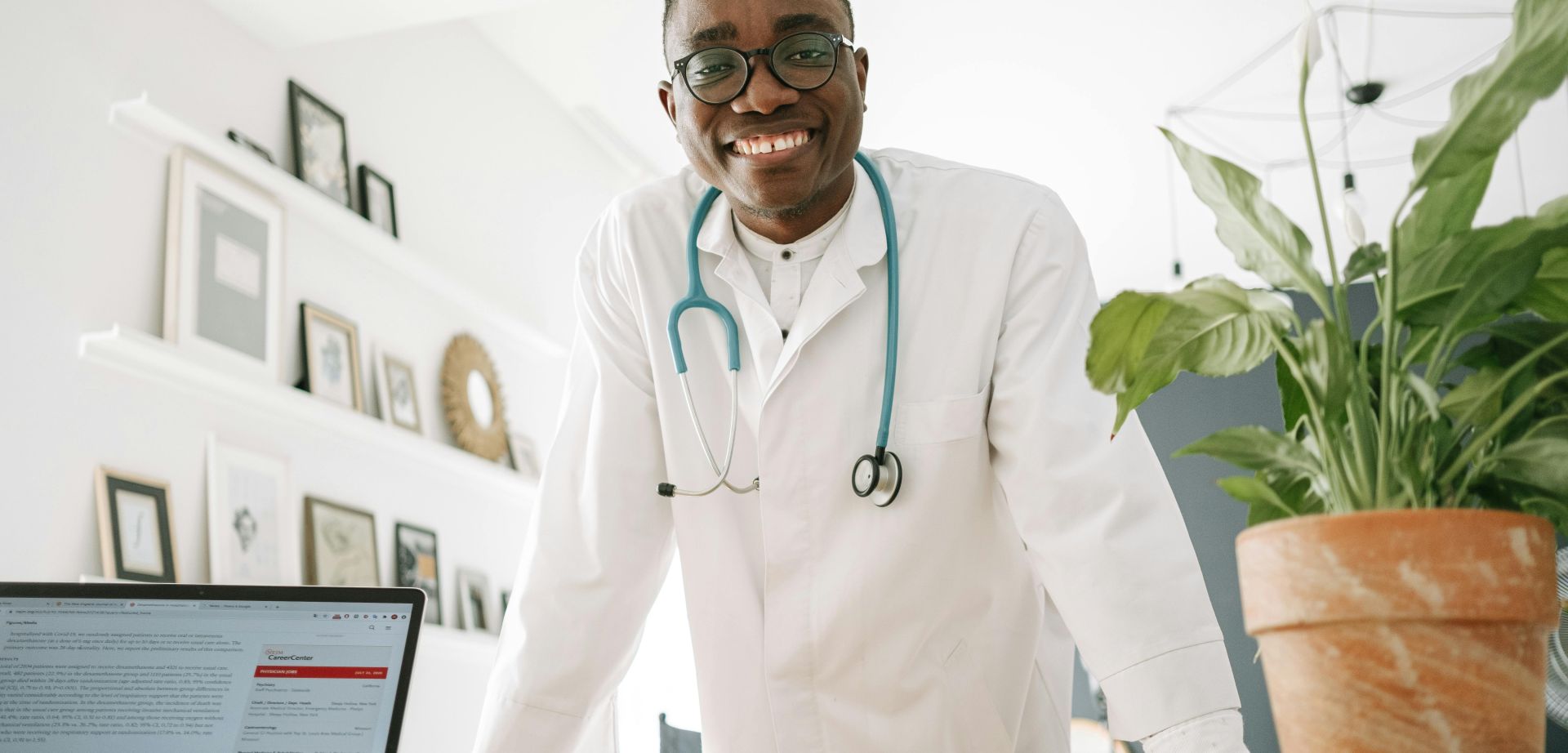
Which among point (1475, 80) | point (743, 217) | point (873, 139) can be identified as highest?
point (873, 139)

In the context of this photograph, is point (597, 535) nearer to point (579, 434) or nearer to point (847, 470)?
point (579, 434)

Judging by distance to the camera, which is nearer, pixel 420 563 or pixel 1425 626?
pixel 1425 626

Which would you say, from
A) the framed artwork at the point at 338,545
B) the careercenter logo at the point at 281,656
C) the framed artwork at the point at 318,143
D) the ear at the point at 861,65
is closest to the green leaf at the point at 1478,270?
the ear at the point at 861,65

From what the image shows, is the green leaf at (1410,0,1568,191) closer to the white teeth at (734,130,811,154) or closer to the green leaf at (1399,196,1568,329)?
the green leaf at (1399,196,1568,329)

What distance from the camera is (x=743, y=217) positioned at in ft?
4.72

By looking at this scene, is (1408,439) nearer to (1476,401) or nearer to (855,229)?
(1476,401)

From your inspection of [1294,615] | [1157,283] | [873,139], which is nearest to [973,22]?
[873,139]

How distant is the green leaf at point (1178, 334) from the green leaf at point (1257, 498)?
0.06 metres

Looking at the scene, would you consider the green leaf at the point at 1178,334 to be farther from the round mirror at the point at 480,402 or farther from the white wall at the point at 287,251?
the round mirror at the point at 480,402

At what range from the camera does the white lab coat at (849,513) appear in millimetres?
1268

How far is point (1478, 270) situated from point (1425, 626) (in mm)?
187

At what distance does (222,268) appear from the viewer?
8.56ft

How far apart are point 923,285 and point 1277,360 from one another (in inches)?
25.6

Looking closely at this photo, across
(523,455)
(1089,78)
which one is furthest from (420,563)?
(1089,78)
